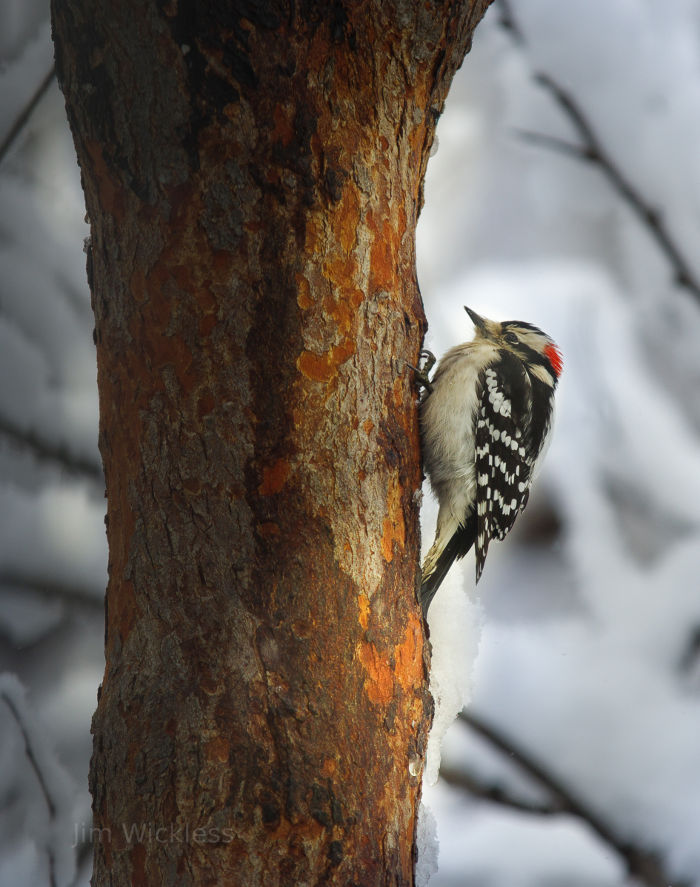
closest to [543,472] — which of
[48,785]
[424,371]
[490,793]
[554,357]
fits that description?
[554,357]

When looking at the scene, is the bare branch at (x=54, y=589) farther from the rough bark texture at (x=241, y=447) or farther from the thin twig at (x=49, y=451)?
the rough bark texture at (x=241, y=447)

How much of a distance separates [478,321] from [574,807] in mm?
1093

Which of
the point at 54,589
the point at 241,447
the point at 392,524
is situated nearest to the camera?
the point at 241,447

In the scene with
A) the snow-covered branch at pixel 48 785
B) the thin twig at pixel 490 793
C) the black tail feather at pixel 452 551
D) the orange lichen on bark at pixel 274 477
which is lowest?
the snow-covered branch at pixel 48 785

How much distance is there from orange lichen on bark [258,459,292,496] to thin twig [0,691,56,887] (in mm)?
1101

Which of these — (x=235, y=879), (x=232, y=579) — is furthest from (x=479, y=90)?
(x=235, y=879)

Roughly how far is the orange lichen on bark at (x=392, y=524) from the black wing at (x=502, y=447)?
50cm

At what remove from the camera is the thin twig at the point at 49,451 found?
5.41 feet

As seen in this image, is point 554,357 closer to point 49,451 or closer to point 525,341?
point 525,341

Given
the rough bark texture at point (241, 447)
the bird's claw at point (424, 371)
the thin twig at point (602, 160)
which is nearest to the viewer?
the rough bark texture at point (241, 447)

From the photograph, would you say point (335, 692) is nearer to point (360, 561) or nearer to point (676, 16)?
point (360, 561)

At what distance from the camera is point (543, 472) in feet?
5.74

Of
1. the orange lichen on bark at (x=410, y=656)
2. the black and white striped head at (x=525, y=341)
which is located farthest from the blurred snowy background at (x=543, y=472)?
the orange lichen on bark at (x=410, y=656)

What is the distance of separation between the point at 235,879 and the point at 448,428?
32.0 inches
